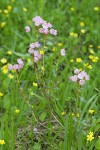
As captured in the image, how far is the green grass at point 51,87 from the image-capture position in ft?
7.23

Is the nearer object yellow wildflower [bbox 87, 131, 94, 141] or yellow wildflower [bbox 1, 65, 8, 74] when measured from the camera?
yellow wildflower [bbox 87, 131, 94, 141]

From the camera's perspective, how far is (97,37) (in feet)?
10.6

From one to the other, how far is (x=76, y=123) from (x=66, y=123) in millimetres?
115

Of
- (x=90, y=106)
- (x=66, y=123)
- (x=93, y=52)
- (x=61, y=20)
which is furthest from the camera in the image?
(x=61, y=20)

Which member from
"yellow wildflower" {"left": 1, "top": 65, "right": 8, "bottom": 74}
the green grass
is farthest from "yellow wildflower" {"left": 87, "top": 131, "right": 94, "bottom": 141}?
"yellow wildflower" {"left": 1, "top": 65, "right": 8, "bottom": 74}

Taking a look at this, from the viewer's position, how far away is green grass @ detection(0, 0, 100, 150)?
7.23 feet

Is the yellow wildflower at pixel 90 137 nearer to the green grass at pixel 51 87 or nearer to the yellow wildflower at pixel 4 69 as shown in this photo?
the green grass at pixel 51 87

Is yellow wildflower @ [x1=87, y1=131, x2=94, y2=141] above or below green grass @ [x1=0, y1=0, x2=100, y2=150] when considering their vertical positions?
below

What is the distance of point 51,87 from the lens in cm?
240

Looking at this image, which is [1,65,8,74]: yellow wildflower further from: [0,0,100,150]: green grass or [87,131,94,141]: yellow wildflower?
[87,131,94,141]: yellow wildflower

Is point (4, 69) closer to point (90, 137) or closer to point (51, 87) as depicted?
point (51, 87)

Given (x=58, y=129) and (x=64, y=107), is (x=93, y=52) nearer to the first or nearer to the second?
(x=64, y=107)

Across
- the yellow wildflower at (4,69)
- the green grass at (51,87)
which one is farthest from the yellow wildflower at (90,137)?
the yellow wildflower at (4,69)

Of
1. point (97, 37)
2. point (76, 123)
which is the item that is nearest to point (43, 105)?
point (76, 123)
